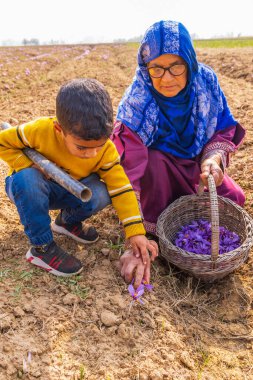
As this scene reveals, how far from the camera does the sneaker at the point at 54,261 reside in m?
2.06

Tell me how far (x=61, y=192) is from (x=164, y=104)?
91 centimetres

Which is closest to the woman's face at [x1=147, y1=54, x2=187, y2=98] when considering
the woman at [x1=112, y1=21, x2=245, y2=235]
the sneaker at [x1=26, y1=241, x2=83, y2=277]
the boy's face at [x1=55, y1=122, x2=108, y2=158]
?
the woman at [x1=112, y1=21, x2=245, y2=235]

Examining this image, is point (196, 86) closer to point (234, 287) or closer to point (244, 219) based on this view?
point (244, 219)

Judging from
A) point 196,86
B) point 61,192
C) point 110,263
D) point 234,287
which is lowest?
point 234,287

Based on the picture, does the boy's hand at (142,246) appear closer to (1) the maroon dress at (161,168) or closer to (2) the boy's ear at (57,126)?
(1) the maroon dress at (161,168)

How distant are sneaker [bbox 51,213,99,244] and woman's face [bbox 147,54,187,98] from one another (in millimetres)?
973

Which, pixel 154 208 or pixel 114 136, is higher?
pixel 114 136

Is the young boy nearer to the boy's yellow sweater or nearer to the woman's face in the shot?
the boy's yellow sweater

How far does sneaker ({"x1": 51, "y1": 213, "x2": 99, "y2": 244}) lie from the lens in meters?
2.41

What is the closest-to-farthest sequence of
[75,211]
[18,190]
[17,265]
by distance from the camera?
[18,190]
[17,265]
[75,211]

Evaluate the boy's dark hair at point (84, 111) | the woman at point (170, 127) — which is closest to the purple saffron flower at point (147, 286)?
the woman at point (170, 127)

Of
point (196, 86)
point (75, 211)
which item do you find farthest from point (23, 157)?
point (196, 86)

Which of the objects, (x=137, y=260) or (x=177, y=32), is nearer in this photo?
(x=137, y=260)

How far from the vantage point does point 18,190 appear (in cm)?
195
